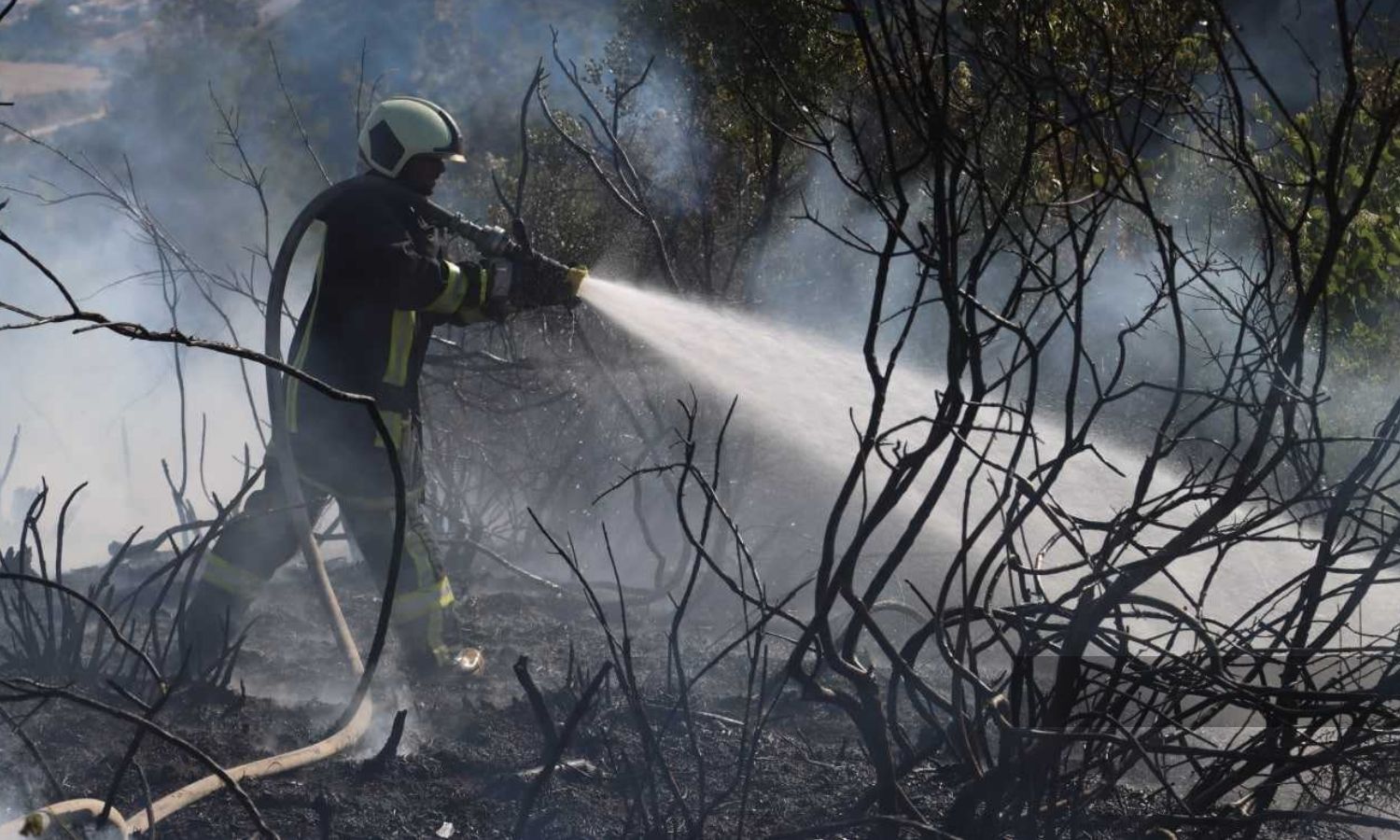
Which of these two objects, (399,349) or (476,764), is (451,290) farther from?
(476,764)

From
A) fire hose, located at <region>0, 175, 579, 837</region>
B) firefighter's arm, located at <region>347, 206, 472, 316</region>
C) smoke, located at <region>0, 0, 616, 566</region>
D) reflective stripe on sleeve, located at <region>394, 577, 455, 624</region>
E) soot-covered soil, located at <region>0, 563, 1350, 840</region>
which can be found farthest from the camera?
smoke, located at <region>0, 0, 616, 566</region>

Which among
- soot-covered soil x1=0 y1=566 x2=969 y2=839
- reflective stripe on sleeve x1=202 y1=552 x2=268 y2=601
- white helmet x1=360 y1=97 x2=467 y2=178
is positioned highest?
white helmet x1=360 y1=97 x2=467 y2=178

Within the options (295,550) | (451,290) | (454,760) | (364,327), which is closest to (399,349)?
(364,327)

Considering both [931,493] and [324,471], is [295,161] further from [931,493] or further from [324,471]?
[931,493]

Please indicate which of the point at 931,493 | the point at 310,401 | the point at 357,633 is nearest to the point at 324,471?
the point at 310,401

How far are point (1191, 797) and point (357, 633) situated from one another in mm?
3375

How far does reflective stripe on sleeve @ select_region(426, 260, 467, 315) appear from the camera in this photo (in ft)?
14.2

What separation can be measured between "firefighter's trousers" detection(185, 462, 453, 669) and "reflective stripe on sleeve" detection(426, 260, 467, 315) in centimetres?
68

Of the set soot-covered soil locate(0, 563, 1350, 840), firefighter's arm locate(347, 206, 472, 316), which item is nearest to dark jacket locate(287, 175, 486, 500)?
firefighter's arm locate(347, 206, 472, 316)

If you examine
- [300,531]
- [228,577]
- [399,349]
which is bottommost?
[228,577]

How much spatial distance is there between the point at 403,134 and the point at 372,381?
85cm

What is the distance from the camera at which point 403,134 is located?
4387 millimetres

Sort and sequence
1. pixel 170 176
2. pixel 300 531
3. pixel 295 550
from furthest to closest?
pixel 170 176
pixel 295 550
pixel 300 531

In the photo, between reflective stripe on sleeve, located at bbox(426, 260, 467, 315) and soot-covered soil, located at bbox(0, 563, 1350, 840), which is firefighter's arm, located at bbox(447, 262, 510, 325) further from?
soot-covered soil, located at bbox(0, 563, 1350, 840)
